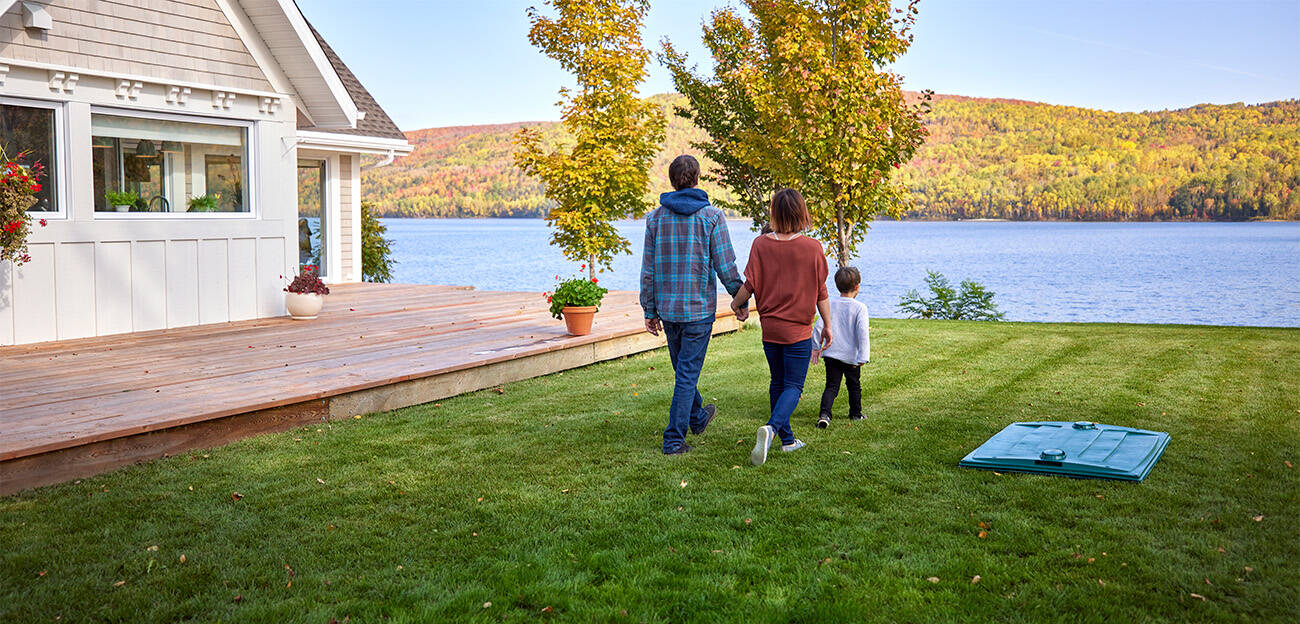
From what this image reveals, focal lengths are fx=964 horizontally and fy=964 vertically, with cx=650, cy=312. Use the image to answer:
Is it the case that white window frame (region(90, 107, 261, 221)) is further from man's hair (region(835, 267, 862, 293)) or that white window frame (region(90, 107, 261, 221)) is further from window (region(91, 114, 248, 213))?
man's hair (region(835, 267, 862, 293))

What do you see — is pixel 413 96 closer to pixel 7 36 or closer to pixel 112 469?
pixel 7 36

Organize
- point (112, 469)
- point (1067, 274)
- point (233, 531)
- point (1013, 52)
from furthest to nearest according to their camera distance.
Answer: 1. point (1013, 52)
2. point (1067, 274)
3. point (112, 469)
4. point (233, 531)

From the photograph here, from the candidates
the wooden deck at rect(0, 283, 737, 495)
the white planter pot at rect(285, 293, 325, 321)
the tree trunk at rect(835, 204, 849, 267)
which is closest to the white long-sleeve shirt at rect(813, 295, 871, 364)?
the wooden deck at rect(0, 283, 737, 495)

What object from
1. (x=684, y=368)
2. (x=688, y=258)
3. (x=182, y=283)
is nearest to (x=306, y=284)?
(x=182, y=283)

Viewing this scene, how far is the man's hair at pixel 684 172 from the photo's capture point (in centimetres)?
552

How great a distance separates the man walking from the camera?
5.53m

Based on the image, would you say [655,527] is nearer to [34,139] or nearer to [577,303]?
[577,303]

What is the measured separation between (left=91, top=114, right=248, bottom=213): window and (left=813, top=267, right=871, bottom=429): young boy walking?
271 inches

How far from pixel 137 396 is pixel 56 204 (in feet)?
11.6

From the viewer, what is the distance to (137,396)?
6.17 meters

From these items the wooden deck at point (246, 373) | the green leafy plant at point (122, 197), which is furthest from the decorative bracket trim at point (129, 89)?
the wooden deck at point (246, 373)

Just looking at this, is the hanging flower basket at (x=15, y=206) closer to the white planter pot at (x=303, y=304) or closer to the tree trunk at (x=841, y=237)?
the white planter pot at (x=303, y=304)

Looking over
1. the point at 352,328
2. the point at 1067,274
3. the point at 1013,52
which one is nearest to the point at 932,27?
the point at 1013,52

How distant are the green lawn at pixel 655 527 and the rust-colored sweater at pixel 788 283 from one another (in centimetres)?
78
